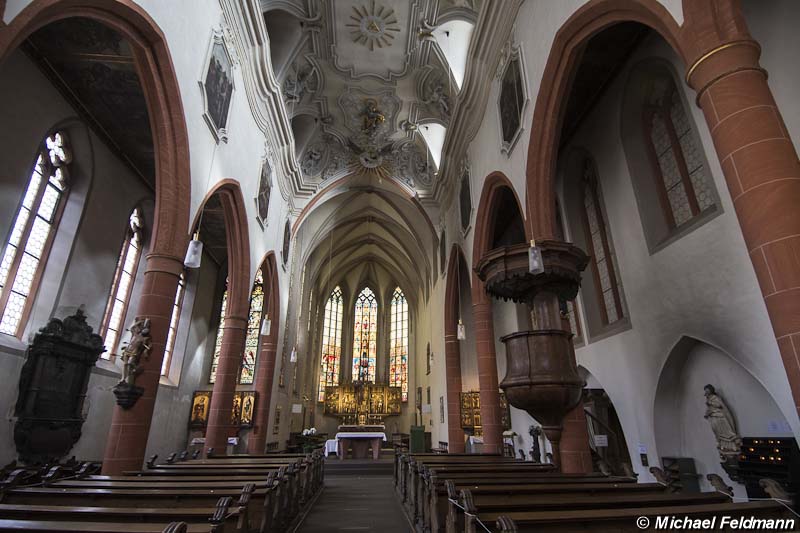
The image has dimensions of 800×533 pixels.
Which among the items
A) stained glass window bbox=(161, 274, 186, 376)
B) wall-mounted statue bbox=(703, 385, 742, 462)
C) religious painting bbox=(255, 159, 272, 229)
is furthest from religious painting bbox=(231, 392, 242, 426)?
wall-mounted statue bbox=(703, 385, 742, 462)

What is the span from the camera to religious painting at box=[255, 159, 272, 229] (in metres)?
11.2

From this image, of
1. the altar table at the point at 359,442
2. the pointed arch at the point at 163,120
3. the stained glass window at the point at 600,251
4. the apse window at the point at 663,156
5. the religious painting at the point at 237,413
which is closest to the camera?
the pointed arch at the point at 163,120

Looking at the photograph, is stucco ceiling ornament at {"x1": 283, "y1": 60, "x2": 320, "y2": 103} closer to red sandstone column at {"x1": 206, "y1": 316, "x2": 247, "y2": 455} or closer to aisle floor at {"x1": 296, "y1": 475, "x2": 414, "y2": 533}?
red sandstone column at {"x1": 206, "y1": 316, "x2": 247, "y2": 455}

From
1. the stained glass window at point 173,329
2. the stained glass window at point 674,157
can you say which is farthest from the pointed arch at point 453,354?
the stained glass window at point 173,329

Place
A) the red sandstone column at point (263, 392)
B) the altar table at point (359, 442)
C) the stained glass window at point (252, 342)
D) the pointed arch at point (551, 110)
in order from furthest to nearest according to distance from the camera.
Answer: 1. the stained glass window at point (252, 342)
2. the altar table at point (359, 442)
3. the red sandstone column at point (263, 392)
4. the pointed arch at point (551, 110)

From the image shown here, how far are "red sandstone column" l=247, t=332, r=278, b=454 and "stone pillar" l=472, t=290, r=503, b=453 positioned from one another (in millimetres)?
6818

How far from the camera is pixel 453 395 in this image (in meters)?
13.4

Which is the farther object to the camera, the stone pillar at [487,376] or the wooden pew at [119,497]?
the stone pillar at [487,376]

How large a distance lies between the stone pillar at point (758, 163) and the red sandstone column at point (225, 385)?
983cm

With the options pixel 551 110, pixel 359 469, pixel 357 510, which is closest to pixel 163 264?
pixel 357 510

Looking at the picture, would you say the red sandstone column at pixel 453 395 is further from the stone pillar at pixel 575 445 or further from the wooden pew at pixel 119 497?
the wooden pew at pixel 119 497

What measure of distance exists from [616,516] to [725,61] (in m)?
3.60

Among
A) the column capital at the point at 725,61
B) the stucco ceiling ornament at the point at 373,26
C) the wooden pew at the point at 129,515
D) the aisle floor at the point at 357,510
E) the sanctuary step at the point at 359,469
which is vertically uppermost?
the stucco ceiling ornament at the point at 373,26

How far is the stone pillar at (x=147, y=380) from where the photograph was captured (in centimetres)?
579
